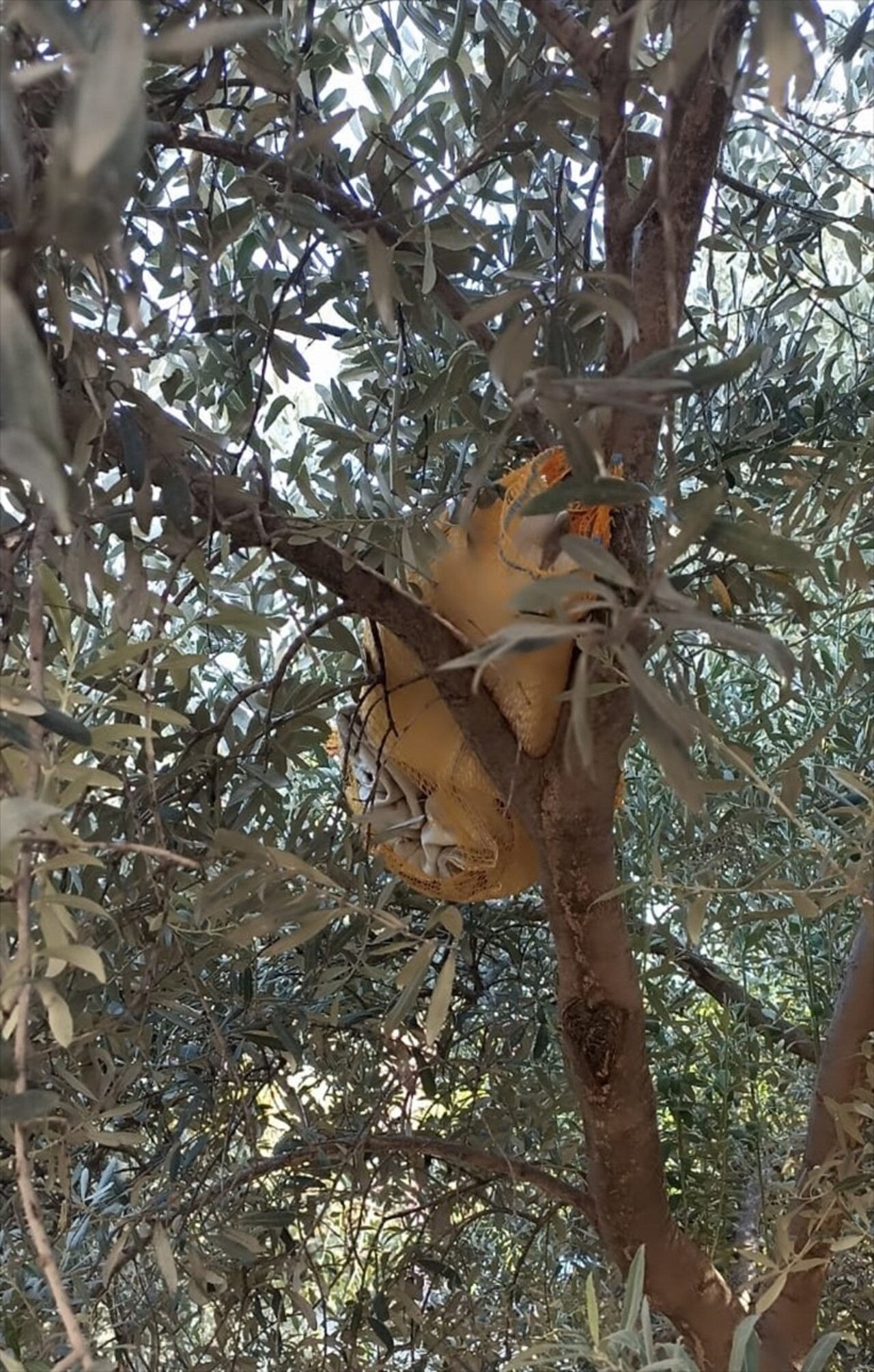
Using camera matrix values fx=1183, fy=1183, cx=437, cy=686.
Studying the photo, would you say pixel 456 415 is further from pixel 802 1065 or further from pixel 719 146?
pixel 802 1065

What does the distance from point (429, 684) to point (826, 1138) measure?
1.54ft

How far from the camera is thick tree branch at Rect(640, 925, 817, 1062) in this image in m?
1.09

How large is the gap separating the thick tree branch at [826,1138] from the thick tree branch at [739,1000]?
20 centimetres

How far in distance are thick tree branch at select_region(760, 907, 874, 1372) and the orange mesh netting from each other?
0.83ft

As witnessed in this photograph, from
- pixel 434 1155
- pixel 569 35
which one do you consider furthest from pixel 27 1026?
pixel 434 1155

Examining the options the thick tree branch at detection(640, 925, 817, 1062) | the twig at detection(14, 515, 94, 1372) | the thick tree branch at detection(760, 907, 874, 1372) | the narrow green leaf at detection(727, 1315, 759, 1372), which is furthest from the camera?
the thick tree branch at detection(640, 925, 817, 1062)

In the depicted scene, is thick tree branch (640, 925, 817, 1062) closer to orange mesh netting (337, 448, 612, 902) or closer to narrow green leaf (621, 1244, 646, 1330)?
orange mesh netting (337, 448, 612, 902)

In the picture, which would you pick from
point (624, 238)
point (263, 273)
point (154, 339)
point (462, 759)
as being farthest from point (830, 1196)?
point (154, 339)

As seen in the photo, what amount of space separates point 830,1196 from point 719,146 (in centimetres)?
63

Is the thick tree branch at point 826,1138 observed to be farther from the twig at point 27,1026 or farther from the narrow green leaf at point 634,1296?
the twig at point 27,1026

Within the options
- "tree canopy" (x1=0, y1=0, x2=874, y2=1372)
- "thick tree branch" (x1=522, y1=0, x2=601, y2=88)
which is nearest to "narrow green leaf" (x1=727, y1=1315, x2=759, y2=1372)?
"tree canopy" (x1=0, y1=0, x2=874, y2=1372)

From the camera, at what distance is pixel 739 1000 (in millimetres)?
1101

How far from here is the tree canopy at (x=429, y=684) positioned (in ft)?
1.23

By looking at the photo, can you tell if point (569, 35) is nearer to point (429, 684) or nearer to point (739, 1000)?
point (429, 684)
